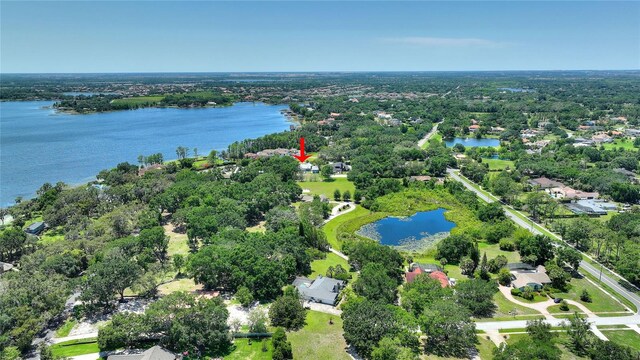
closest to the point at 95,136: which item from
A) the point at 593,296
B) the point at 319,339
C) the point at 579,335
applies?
the point at 319,339

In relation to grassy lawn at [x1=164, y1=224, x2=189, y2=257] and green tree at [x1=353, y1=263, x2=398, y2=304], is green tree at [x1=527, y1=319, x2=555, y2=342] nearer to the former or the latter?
green tree at [x1=353, y1=263, x2=398, y2=304]

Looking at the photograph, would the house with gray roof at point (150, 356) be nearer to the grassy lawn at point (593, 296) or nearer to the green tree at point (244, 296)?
the green tree at point (244, 296)

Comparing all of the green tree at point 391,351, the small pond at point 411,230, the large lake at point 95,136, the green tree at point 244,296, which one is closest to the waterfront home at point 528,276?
the small pond at point 411,230

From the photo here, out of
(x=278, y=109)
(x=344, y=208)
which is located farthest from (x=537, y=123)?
(x=278, y=109)

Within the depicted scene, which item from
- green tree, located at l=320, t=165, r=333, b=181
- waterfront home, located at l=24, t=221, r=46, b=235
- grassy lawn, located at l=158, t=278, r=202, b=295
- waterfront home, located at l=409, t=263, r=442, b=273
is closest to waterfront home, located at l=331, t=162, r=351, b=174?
green tree, located at l=320, t=165, r=333, b=181

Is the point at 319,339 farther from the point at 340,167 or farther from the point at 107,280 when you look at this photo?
the point at 340,167
